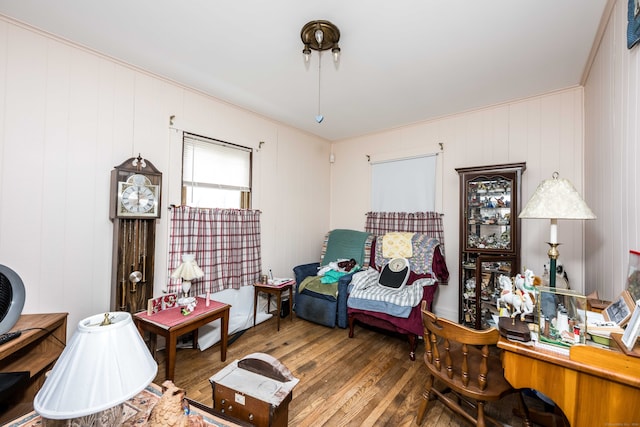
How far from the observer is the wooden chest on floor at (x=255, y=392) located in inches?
42.6

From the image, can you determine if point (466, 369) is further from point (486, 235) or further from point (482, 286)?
point (486, 235)

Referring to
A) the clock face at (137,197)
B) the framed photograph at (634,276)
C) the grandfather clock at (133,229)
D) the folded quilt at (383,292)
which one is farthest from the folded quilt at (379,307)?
the clock face at (137,197)

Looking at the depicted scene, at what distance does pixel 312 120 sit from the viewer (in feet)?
11.9

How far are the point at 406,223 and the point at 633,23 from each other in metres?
2.64

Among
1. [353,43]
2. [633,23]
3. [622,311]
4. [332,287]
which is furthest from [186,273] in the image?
[633,23]

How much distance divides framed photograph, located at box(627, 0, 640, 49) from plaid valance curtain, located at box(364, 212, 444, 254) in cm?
231

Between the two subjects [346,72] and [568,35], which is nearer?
[568,35]

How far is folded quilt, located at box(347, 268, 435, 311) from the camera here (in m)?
2.65

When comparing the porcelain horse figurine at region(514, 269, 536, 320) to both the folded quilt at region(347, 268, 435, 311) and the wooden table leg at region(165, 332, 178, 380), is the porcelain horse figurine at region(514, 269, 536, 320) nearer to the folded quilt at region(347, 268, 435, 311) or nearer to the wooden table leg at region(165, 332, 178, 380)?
the folded quilt at region(347, 268, 435, 311)

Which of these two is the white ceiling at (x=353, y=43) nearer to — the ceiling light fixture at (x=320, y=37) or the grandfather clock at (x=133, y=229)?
the ceiling light fixture at (x=320, y=37)

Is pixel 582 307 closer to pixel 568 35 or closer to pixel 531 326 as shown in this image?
pixel 531 326

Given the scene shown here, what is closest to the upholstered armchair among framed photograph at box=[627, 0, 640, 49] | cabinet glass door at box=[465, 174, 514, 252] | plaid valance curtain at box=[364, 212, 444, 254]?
plaid valance curtain at box=[364, 212, 444, 254]

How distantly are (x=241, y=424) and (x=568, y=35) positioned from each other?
10.2 ft

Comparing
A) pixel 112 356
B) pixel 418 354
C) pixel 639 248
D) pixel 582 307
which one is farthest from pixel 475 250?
pixel 112 356
